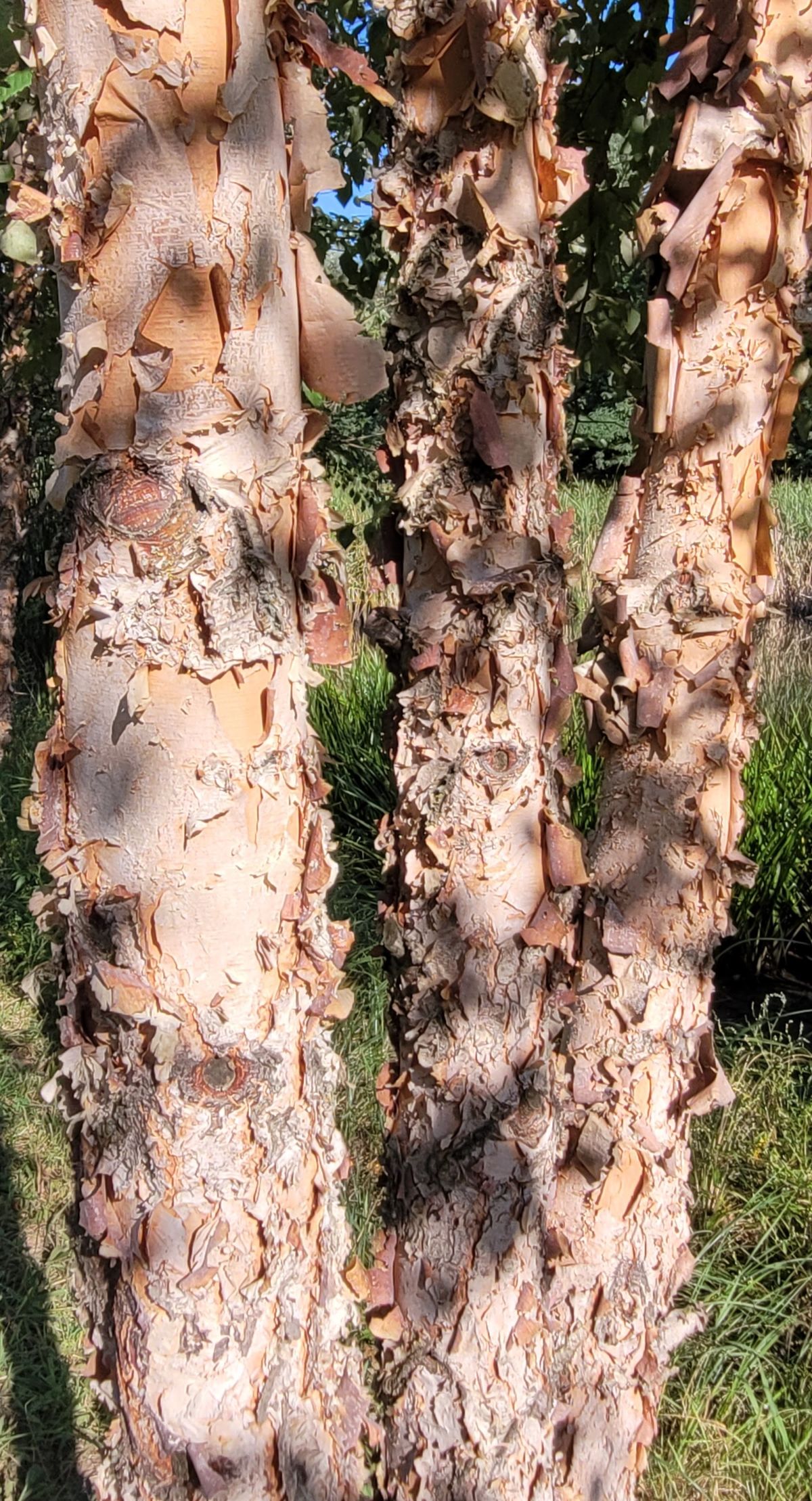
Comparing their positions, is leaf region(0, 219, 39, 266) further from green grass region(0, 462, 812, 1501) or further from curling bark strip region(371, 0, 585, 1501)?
green grass region(0, 462, 812, 1501)

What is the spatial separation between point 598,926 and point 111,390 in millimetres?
1185

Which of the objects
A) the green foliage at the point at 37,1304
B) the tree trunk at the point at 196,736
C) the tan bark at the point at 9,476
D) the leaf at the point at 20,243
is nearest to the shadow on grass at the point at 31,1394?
the green foliage at the point at 37,1304

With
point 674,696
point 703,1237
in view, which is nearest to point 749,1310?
point 703,1237

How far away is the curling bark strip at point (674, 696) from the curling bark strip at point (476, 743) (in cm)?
21

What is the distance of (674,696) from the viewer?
1692mm

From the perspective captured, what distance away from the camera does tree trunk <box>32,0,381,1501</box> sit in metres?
0.86

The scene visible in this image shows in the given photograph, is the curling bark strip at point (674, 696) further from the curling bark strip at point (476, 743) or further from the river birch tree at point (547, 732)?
the curling bark strip at point (476, 743)

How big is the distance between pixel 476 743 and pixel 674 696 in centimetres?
39

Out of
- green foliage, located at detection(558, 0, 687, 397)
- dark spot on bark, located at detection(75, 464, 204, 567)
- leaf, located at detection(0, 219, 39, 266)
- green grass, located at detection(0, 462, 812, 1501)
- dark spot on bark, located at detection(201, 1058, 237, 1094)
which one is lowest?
green grass, located at detection(0, 462, 812, 1501)

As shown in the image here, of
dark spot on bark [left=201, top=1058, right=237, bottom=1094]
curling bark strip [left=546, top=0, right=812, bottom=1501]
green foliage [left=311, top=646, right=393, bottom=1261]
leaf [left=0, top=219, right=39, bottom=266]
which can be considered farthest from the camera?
green foliage [left=311, top=646, right=393, bottom=1261]

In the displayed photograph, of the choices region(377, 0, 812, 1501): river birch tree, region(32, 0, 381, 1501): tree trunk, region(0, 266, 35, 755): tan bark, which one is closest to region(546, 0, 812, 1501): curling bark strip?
region(377, 0, 812, 1501): river birch tree

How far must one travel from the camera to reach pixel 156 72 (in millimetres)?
829

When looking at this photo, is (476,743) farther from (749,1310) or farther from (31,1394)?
(31,1394)

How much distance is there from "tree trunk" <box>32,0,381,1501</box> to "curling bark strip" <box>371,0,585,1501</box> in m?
0.43
